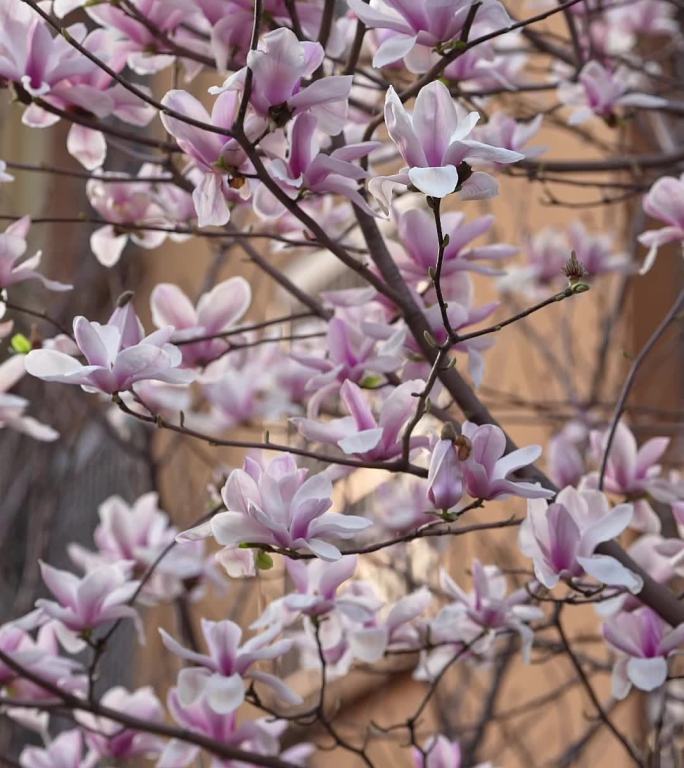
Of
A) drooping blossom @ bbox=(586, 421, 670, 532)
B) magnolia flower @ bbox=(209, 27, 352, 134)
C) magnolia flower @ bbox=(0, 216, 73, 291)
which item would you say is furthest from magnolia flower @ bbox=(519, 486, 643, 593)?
magnolia flower @ bbox=(0, 216, 73, 291)

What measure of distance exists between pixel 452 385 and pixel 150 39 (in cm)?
51

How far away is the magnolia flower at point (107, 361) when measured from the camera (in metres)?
1.23

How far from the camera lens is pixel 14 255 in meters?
1.48

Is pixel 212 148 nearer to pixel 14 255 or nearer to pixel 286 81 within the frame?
pixel 286 81

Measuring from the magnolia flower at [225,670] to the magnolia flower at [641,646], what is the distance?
33 cm

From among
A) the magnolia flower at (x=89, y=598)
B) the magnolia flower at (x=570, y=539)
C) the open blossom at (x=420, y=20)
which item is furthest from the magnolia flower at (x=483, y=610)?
the open blossom at (x=420, y=20)

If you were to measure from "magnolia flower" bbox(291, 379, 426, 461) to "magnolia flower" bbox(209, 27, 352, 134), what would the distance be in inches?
10.3

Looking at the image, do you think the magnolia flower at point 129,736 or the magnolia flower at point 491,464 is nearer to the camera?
the magnolia flower at point 491,464

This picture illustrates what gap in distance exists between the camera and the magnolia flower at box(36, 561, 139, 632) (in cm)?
161

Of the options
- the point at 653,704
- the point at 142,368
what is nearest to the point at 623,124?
the point at 142,368

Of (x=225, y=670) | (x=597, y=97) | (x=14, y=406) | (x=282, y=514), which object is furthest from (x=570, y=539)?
(x=597, y=97)

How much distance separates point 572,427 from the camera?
2992 mm

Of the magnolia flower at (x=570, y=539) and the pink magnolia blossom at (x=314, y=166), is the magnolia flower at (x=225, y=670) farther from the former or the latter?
the pink magnolia blossom at (x=314, y=166)

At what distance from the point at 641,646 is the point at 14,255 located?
2.43 ft
